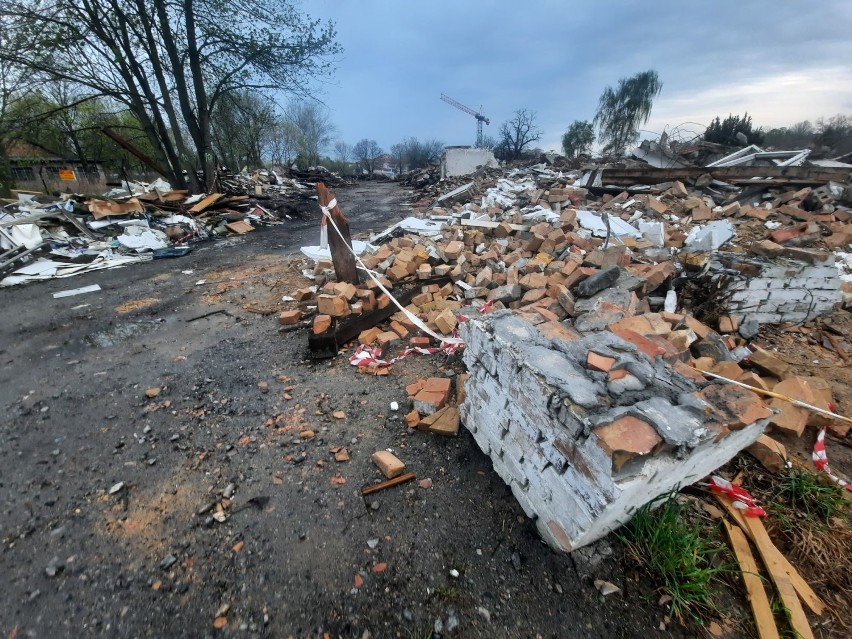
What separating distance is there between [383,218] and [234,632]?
446 inches

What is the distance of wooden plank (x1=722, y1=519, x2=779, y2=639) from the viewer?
1.40m

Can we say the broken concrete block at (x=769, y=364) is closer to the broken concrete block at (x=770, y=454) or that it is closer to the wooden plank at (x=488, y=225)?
the broken concrete block at (x=770, y=454)

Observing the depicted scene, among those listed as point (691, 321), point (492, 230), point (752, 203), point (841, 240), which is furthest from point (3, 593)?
point (752, 203)

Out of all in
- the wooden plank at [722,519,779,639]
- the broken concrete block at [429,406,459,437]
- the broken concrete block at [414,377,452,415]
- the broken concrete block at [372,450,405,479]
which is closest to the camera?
the wooden plank at [722,519,779,639]

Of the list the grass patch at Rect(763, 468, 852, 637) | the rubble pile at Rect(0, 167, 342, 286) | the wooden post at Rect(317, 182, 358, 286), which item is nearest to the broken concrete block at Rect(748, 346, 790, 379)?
the grass patch at Rect(763, 468, 852, 637)

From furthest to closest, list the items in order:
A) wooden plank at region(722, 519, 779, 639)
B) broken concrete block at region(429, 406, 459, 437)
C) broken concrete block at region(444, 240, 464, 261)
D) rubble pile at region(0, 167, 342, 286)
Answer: rubble pile at region(0, 167, 342, 286) → broken concrete block at region(444, 240, 464, 261) → broken concrete block at region(429, 406, 459, 437) → wooden plank at region(722, 519, 779, 639)

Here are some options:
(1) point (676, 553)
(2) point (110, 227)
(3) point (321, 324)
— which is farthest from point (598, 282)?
(2) point (110, 227)

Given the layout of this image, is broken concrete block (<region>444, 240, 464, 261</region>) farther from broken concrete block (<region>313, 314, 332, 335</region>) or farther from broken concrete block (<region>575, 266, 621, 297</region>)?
broken concrete block (<region>313, 314, 332, 335</region>)

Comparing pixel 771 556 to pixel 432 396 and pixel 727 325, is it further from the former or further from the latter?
pixel 727 325

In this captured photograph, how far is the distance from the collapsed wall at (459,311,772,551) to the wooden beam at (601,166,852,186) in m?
8.88

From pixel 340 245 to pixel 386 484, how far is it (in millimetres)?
3046

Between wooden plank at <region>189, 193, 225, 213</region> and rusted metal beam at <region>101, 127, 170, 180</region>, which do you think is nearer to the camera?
wooden plank at <region>189, 193, 225, 213</region>

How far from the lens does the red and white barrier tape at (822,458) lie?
201 cm

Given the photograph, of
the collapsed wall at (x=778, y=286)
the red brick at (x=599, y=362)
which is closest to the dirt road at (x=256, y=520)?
the red brick at (x=599, y=362)
